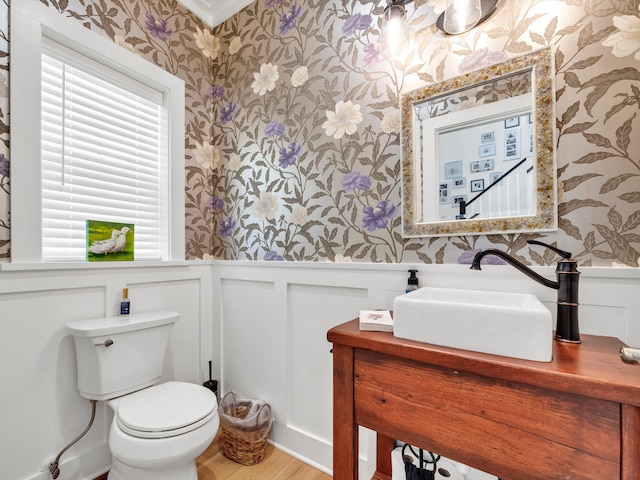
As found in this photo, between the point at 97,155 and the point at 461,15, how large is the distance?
1762 millimetres

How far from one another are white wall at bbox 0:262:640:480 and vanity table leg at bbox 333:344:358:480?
45cm

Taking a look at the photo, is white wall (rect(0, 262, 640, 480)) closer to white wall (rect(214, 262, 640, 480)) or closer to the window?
white wall (rect(214, 262, 640, 480))

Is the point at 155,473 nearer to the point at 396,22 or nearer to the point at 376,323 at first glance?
the point at 376,323

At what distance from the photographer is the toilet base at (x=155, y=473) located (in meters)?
1.17

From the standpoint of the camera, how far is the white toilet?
1.10m

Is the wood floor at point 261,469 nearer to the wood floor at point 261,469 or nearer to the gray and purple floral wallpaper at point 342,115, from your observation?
the wood floor at point 261,469

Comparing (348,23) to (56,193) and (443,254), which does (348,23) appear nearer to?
(443,254)

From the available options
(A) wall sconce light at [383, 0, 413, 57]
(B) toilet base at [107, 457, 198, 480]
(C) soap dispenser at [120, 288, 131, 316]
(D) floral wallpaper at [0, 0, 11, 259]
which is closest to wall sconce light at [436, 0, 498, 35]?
(A) wall sconce light at [383, 0, 413, 57]

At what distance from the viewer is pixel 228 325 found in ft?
6.31

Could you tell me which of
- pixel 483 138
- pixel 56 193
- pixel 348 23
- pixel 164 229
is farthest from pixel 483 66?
pixel 56 193

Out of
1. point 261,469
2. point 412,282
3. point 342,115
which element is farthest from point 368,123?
point 261,469

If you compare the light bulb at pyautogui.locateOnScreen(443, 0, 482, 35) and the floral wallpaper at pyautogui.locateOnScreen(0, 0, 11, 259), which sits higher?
the light bulb at pyautogui.locateOnScreen(443, 0, 482, 35)

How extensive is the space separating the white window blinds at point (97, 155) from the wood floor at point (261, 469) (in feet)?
3.68

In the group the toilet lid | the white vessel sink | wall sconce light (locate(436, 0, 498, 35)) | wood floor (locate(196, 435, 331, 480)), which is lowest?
wood floor (locate(196, 435, 331, 480))
